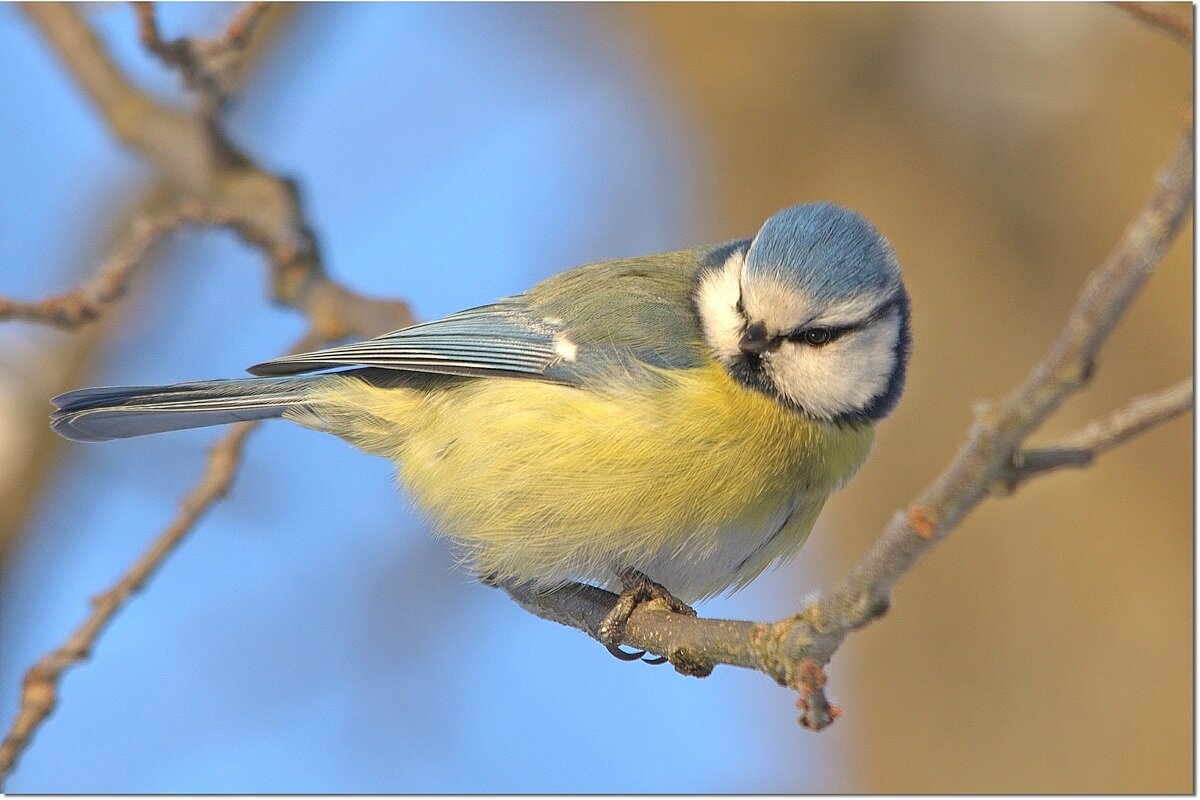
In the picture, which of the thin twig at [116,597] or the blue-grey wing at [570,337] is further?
the blue-grey wing at [570,337]

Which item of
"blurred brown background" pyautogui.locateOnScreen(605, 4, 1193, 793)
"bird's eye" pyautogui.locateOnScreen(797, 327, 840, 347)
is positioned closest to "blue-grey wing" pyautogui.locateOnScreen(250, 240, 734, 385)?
"bird's eye" pyautogui.locateOnScreen(797, 327, 840, 347)

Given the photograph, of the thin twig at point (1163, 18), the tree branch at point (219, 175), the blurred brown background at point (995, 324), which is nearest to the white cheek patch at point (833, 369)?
the tree branch at point (219, 175)

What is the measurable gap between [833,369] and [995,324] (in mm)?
2515

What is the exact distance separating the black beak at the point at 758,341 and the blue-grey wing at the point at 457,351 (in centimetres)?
44

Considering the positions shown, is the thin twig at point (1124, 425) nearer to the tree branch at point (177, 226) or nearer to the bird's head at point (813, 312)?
the bird's head at point (813, 312)

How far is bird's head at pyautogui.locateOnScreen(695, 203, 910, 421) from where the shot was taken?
2.37 m

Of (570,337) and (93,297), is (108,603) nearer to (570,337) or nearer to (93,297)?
(93,297)

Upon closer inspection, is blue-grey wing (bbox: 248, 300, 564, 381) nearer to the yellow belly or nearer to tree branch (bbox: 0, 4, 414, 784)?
the yellow belly

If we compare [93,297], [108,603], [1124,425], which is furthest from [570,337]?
[1124,425]

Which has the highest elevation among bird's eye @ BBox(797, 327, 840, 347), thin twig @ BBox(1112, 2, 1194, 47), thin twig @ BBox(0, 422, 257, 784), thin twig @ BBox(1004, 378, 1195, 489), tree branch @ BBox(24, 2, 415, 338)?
tree branch @ BBox(24, 2, 415, 338)

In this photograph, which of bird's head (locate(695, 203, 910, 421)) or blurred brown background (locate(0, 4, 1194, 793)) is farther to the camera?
blurred brown background (locate(0, 4, 1194, 793))

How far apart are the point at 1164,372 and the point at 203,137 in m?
3.49

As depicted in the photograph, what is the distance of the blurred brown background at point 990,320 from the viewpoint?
165 inches

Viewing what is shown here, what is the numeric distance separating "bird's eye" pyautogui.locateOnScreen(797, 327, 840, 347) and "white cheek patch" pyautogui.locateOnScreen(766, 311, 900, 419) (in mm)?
11
